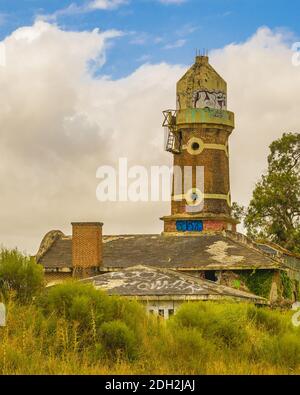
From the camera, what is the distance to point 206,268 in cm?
4341

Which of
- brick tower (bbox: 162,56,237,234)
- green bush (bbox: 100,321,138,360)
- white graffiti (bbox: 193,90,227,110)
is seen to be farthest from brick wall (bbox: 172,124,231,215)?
green bush (bbox: 100,321,138,360)

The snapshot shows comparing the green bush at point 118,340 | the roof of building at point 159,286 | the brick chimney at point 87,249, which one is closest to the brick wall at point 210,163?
the brick chimney at point 87,249

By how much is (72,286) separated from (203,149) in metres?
36.5

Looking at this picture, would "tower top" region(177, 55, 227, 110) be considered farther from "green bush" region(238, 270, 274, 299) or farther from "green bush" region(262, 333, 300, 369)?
"green bush" region(262, 333, 300, 369)

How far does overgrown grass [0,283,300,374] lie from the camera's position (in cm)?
1655

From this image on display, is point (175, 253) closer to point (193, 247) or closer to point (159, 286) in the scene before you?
point (193, 247)

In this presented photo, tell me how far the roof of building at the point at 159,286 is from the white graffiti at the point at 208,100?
22.5 meters

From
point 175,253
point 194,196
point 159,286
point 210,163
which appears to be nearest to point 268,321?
point 159,286

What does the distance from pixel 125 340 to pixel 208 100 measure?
1530 inches

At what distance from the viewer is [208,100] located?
182 feet

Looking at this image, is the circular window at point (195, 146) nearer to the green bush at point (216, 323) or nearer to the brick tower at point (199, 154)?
the brick tower at point (199, 154)

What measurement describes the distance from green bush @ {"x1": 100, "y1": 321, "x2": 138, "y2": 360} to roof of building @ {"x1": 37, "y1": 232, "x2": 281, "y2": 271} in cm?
2574

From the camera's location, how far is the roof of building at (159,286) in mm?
30734
